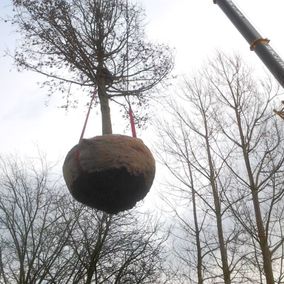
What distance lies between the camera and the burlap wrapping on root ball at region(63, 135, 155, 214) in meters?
3.11

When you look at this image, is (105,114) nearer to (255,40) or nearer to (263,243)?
(255,40)

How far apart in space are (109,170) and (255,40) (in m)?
5.59

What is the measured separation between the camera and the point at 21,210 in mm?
Result: 13242

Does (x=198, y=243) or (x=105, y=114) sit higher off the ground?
(x=198, y=243)

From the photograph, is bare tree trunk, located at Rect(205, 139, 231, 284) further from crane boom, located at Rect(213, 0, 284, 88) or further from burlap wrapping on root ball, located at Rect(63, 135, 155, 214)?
burlap wrapping on root ball, located at Rect(63, 135, 155, 214)

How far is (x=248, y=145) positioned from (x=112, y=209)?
10.6 meters

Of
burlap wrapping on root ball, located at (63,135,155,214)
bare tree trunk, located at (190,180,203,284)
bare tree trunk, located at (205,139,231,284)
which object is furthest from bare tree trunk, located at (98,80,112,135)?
bare tree trunk, located at (190,180,203,284)

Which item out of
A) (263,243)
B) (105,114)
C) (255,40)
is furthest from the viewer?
(263,243)

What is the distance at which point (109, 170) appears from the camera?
310cm

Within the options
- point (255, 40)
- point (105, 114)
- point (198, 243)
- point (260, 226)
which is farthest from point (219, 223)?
point (105, 114)

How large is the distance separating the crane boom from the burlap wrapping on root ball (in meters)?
4.74

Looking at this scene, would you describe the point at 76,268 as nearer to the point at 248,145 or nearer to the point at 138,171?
the point at 248,145

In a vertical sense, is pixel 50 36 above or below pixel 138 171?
above

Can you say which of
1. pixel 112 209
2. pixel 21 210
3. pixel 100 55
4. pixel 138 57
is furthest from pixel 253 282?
pixel 112 209
